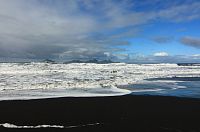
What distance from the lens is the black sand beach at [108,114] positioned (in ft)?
39.2

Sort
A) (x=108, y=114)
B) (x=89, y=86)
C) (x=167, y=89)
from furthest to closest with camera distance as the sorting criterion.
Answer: (x=89, y=86) < (x=167, y=89) < (x=108, y=114)

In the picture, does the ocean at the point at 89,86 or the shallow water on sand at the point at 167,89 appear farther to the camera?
the shallow water on sand at the point at 167,89

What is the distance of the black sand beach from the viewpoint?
39.2 feet

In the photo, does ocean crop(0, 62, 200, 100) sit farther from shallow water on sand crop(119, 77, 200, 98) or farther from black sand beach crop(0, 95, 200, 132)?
black sand beach crop(0, 95, 200, 132)

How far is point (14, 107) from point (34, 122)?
368 cm

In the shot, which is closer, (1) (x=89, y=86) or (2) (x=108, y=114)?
(2) (x=108, y=114)

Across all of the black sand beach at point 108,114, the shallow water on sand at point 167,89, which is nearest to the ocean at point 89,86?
the shallow water on sand at point 167,89

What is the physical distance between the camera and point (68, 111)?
1469 centimetres

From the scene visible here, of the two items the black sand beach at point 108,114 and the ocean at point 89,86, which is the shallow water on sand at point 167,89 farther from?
the black sand beach at point 108,114

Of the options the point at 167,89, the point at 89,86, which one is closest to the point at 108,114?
the point at 167,89

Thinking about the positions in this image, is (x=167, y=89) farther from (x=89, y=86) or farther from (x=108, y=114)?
(x=108, y=114)

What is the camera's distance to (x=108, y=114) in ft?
46.1

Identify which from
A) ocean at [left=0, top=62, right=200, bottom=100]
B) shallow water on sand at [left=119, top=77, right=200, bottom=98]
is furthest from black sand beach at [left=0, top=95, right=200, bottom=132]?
shallow water on sand at [left=119, top=77, right=200, bottom=98]

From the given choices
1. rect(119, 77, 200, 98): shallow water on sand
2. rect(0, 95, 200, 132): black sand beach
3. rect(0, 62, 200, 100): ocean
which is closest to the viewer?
rect(0, 95, 200, 132): black sand beach
